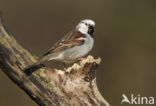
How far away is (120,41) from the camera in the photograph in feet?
33.2

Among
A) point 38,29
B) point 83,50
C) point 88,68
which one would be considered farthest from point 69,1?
point 88,68

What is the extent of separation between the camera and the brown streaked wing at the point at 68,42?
5359 mm

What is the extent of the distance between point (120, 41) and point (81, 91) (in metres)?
5.50

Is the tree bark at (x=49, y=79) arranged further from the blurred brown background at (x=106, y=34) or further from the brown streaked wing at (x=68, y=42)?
the blurred brown background at (x=106, y=34)

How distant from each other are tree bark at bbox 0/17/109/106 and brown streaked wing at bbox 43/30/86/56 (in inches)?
24.5

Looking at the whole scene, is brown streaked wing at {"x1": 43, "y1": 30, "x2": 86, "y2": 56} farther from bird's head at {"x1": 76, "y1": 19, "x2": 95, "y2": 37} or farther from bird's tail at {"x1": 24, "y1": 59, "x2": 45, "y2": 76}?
bird's tail at {"x1": 24, "y1": 59, "x2": 45, "y2": 76}

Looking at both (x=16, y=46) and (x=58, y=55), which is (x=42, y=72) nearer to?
(x=16, y=46)

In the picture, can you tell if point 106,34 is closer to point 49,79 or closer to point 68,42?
point 68,42

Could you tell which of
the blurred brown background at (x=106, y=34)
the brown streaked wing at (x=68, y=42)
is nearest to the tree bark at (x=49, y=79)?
the brown streaked wing at (x=68, y=42)

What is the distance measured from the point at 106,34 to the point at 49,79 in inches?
210

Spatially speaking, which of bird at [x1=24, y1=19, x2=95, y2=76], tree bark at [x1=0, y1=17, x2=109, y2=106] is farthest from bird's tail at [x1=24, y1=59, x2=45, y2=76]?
bird at [x1=24, y1=19, x2=95, y2=76]

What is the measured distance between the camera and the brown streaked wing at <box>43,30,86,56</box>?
536cm

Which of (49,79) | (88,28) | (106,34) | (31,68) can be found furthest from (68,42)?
(106,34)

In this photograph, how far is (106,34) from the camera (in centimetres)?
984
